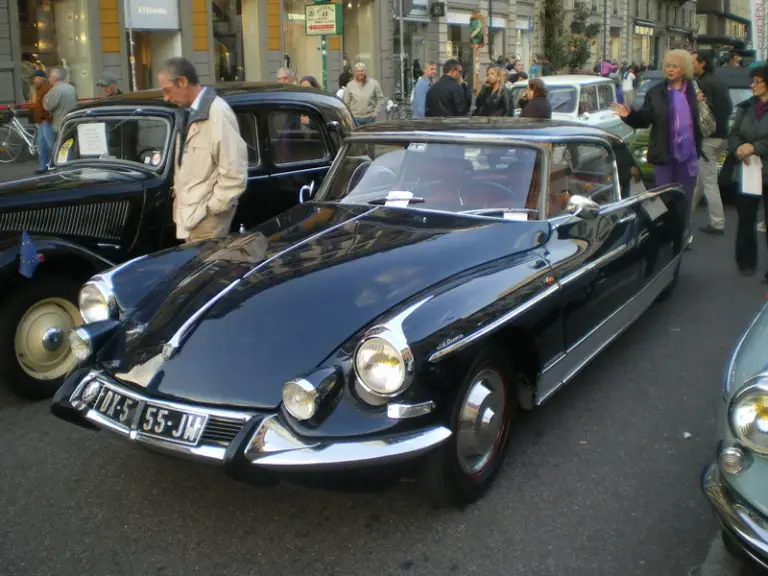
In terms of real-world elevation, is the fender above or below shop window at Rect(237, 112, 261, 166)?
below

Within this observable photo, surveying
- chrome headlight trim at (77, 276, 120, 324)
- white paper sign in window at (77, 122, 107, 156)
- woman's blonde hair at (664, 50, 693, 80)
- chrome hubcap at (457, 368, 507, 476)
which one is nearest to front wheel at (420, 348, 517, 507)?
chrome hubcap at (457, 368, 507, 476)

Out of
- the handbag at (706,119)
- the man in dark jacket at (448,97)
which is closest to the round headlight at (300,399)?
the handbag at (706,119)

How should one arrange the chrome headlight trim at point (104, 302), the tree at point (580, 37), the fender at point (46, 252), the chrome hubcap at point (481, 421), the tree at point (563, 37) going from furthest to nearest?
the tree at point (580, 37)
the tree at point (563, 37)
the fender at point (46, 252)
the chrome headlight trim at point (104, 302)
the chrome hubcap at point (481, 421)

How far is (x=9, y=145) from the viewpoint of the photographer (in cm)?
1544

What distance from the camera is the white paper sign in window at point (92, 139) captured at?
5.90 metres

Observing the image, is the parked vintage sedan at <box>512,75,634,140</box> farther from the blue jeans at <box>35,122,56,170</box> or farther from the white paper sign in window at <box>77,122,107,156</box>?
the white paper sign in window at <box>77,122,107,156</box>

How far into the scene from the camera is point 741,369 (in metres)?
2.95

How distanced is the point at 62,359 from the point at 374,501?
2.45 meters

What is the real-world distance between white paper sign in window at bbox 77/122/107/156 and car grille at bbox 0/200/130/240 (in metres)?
0.72

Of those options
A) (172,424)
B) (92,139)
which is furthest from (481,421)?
(92,139)

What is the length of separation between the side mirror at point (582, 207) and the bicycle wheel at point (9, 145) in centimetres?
1366

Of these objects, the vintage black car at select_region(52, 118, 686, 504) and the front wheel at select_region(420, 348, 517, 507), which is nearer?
the vintage black car at select_region(52, 118, 686, 504)

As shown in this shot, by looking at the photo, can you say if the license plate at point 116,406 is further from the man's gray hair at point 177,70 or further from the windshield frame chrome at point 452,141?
the man's gray hair at point 177,70

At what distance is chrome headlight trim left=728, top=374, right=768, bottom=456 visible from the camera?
2592 mm
